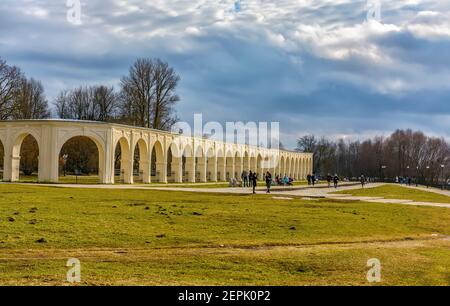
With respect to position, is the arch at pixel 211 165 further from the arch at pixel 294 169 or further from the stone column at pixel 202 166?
the arch at pixel 294 169

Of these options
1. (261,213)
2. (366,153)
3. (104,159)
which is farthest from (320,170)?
(261,213)

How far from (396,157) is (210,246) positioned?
13135 centimetres

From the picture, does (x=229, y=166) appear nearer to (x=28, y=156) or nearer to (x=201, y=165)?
(x=201, y=165)

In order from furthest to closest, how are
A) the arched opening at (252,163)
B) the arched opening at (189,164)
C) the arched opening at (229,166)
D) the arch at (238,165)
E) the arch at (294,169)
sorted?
the arch at (294,169)
the arched opening at (252,163)
the arch at (238,165)
the arched opening at (229,166)
the arched opening at (189,164)

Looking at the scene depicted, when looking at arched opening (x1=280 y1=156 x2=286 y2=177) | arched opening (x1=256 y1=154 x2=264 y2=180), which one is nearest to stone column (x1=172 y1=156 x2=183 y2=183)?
arched opening (x1=256 y1=154 x2=264 y2=180)

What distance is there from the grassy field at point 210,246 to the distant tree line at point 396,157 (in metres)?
109

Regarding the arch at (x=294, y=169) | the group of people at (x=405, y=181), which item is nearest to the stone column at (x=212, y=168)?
the group of people at (x=405, y=181)

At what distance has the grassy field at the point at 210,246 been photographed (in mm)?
9421

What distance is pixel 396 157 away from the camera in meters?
136

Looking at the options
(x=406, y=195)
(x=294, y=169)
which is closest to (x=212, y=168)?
(x=406, y=195)

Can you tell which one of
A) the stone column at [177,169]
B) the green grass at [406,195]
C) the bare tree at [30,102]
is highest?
the bare tree at [30,102]

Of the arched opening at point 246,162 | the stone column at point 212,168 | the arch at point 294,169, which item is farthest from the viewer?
the arch at point 294,169
